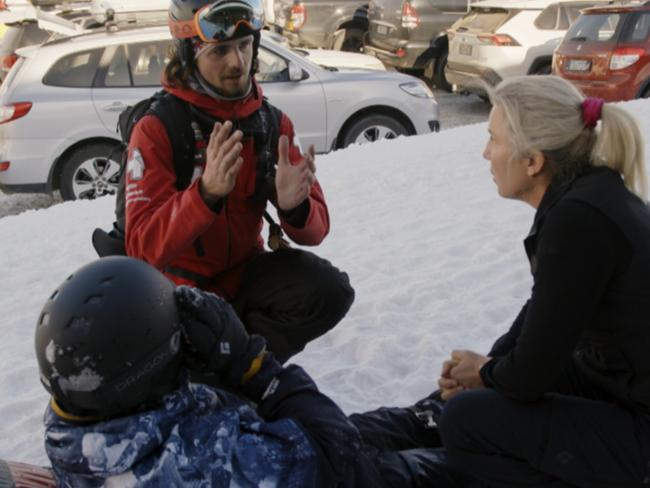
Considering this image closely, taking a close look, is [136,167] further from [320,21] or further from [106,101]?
[320,21]

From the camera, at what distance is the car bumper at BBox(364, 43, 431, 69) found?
1368cm

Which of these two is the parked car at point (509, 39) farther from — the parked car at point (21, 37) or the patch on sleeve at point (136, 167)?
the patch on sleeve at point (136, 167)

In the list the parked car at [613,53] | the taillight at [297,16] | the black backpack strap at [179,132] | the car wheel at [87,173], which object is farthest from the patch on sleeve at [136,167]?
the taillight at [297,16]

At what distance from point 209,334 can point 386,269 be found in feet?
9.50

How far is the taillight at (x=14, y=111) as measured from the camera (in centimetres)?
780

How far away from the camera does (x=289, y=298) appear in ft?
10.1

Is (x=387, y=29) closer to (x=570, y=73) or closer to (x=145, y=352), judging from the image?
(x=570, y=73)

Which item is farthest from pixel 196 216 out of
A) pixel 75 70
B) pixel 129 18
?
pixel 129 18

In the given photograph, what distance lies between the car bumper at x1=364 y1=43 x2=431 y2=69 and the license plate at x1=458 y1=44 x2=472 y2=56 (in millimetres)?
1377

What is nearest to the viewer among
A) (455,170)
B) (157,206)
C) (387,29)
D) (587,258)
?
(587,258)

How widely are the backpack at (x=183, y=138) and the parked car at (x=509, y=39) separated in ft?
30.1

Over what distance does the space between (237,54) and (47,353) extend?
1503 mm

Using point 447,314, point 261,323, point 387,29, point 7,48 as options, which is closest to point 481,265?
point 447,314

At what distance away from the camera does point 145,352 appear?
6.28 ft
